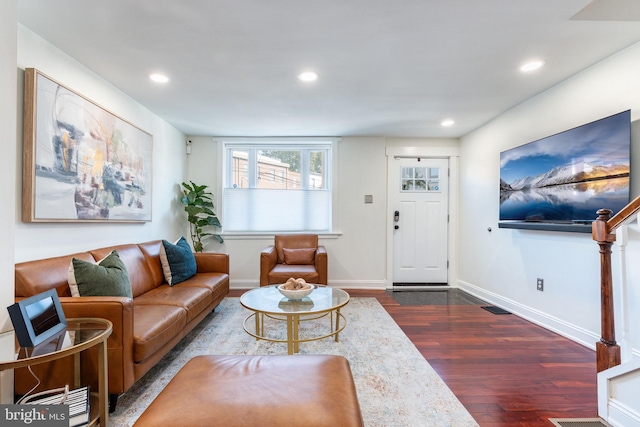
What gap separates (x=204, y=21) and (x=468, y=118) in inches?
121

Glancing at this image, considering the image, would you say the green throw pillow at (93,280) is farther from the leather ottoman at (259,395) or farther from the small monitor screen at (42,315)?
the leather ottoman at (259,395)

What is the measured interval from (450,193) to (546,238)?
5.83ft

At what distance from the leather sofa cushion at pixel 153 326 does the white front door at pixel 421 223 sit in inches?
127

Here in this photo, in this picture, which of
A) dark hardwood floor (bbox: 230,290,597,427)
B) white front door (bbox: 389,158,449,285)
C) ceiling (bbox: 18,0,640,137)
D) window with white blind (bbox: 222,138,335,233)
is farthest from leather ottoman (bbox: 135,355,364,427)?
white front door (bbox: 389,158,449,285)

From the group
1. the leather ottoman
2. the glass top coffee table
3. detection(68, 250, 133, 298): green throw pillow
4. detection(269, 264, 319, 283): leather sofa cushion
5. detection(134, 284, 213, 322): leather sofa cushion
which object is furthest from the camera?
detection(269, 264, 319, 283): leather sofa cushion

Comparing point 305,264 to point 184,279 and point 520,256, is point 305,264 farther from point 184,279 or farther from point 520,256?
point 520,256

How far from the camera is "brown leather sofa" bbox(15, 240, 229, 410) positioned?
1474mm

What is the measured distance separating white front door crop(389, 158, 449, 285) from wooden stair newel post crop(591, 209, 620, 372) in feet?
8.72

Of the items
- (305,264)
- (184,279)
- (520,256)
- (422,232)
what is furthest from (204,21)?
(422,232)

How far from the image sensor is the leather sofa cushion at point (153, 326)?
1.60 m

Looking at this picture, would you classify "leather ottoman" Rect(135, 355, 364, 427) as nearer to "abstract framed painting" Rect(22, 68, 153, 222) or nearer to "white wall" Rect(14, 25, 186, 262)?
"white wall" Rect(14, 25, 186, 262)

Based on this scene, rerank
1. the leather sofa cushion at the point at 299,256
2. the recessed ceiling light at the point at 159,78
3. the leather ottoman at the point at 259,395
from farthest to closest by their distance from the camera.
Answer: the leather sofa cushion at the point at 299,256 → the recessed ceiling light at the point at 159,78 → the leather ottoman at the point at 259,395

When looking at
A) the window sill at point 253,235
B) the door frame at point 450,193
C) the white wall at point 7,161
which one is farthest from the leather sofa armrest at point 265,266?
the white wall at point 7,161

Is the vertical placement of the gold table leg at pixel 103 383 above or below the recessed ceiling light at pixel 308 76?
below
